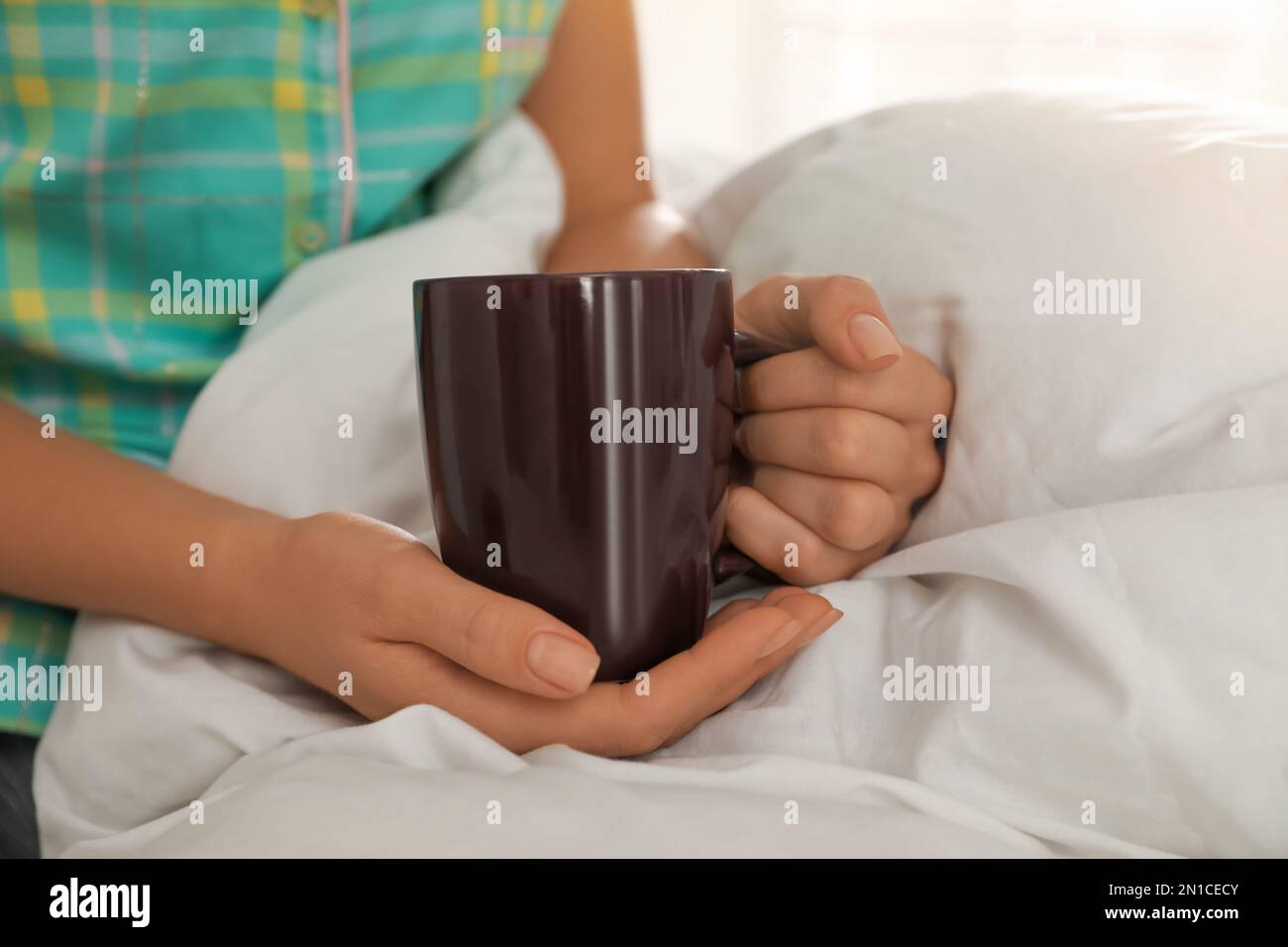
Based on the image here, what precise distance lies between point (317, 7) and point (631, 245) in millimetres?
249

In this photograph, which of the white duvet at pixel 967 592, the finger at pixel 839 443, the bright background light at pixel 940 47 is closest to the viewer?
the white duvet at pixel 967 592

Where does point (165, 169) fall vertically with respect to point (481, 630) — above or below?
above

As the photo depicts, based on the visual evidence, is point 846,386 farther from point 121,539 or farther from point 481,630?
point 121,539

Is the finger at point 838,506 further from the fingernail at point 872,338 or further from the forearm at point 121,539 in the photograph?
the forearm at point 121,539

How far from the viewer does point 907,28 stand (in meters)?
2.09

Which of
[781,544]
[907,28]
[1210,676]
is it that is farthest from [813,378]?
[907,28]

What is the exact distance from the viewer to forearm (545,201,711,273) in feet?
2.42

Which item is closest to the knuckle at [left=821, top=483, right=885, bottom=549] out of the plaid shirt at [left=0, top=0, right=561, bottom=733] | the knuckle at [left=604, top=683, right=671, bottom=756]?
the knuckle at [left=604, top=683, right=671, bottom=756]

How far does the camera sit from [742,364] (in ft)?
1.70

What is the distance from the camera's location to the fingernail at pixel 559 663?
1.30 feet

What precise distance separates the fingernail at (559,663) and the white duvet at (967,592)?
35 millimetres

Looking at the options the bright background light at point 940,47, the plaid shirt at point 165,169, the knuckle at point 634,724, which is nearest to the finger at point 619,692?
the knuckle at point 634,724

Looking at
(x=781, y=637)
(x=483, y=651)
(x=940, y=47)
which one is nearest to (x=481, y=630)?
(x=483, y=651)

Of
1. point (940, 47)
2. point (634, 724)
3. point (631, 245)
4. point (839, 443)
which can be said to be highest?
point (940, 47)
